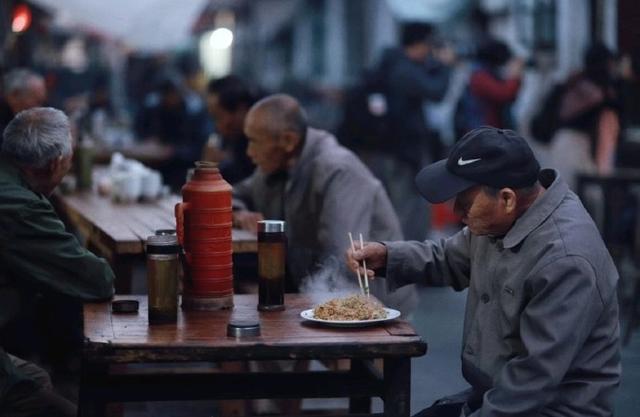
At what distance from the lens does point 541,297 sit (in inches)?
142

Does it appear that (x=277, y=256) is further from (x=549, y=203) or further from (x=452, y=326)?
(x=452, y=326)

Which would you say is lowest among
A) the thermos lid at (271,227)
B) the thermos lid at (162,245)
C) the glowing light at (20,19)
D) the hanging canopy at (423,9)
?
the thermos lid at (162,245)

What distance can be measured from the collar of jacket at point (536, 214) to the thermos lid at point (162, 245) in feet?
3.46

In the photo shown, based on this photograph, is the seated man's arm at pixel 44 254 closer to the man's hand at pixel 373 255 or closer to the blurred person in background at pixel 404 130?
the man's hand at pixel 373 255

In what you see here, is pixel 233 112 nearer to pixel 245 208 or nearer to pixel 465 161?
pixel 245 208

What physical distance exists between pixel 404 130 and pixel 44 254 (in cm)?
696

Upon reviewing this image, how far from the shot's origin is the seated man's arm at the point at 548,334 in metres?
3.54

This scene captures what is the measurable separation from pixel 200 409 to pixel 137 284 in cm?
359

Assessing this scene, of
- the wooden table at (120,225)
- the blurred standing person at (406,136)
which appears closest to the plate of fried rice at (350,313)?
the wooden table at (120,225)

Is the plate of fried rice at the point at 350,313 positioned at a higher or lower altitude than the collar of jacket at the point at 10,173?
lower

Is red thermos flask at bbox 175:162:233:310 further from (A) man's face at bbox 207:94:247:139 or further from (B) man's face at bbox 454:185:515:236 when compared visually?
(A) man's face at bbox 207:94:247:139

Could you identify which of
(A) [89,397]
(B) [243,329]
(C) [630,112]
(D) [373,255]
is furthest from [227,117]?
(C) [630,112]

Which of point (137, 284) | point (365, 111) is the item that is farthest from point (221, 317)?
point (365, 111)

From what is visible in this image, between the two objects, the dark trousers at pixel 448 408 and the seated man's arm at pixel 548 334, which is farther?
the dark trousers at pixel 448 408
